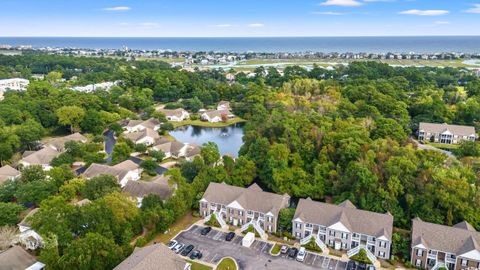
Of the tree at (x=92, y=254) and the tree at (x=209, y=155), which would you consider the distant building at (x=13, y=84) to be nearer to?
the tree at (x=209, y=155)

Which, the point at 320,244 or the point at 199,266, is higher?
the point at 320,244

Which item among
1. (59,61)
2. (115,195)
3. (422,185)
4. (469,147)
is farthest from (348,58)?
(115,195)

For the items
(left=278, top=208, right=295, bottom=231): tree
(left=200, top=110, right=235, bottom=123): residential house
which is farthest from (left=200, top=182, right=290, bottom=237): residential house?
(left=200, top=110, right=235, bottom=123): residential house

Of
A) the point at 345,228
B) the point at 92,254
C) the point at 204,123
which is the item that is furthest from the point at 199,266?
the point at 204,123

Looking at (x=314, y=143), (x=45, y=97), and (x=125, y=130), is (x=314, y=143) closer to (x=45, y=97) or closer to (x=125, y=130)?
(x=125, y=130)

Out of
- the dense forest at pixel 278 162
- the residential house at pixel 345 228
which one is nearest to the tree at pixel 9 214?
the dense forest at pixel 278 162

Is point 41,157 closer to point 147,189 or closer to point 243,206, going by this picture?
point 147,189
